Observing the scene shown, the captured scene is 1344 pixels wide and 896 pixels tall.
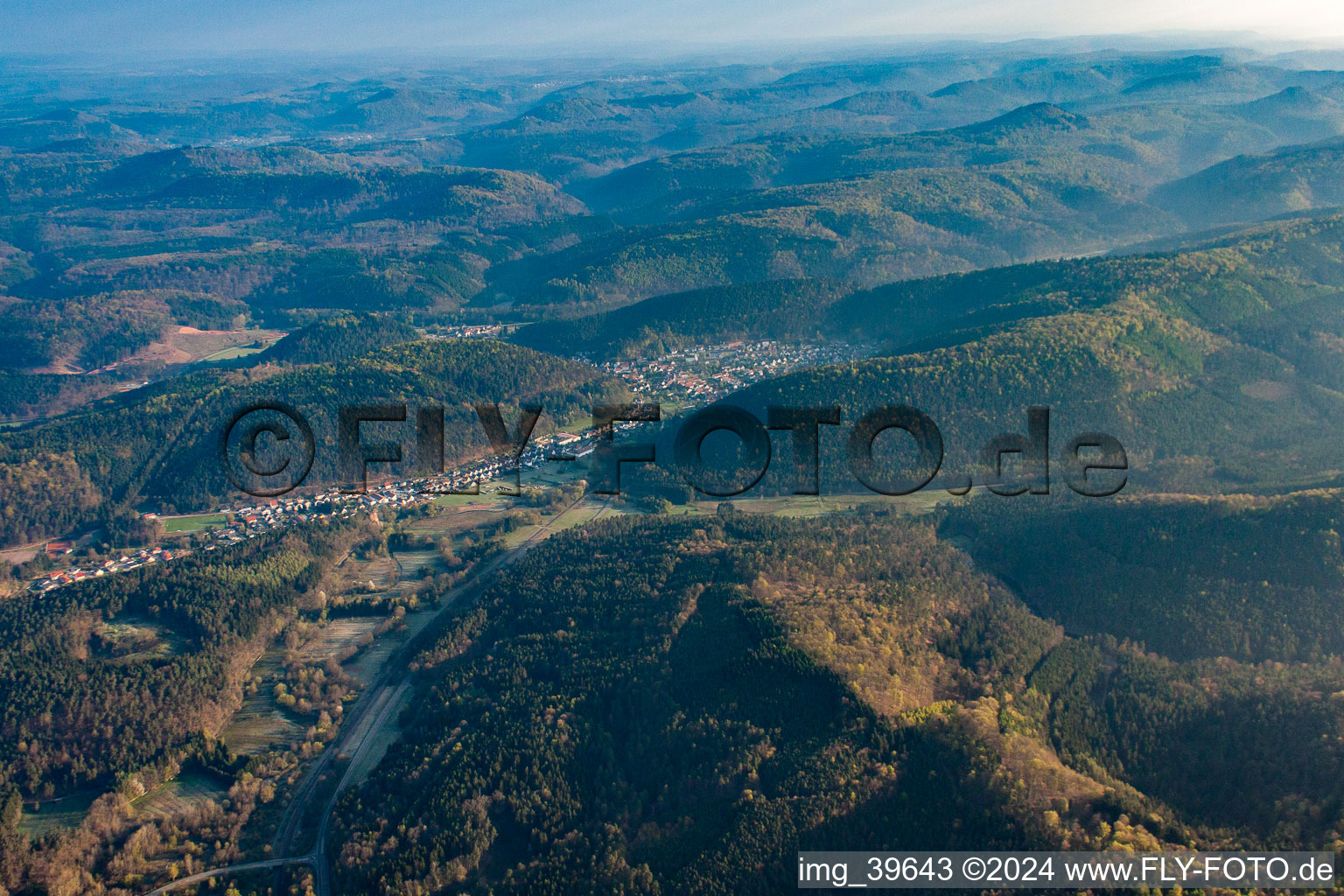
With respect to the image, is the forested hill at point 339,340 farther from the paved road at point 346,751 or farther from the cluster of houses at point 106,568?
the paved road at point 346,751

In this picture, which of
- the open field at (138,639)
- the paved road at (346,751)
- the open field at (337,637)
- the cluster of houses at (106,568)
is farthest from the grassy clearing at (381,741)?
the cluster of houses at (106,568)

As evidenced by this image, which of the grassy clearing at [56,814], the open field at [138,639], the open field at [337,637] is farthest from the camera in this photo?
the open field at [337,637]

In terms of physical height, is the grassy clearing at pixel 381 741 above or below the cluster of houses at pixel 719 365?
below

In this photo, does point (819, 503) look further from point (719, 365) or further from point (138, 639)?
point (138, 639)

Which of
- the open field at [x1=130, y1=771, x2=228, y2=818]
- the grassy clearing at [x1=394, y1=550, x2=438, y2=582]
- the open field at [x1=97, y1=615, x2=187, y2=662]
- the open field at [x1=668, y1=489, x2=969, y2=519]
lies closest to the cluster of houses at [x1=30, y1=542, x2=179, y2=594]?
the open field at [x1=97, y1=615, x2=187, y2=662]

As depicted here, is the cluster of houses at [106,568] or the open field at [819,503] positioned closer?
the cluster of houses at [106,568]

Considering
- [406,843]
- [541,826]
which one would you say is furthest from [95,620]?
[541,826]
